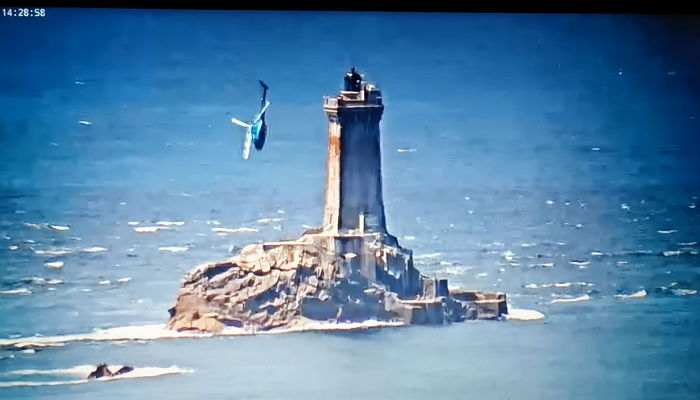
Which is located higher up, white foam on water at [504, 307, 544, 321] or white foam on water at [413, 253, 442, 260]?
white foam on water at [413, 253, 442, 260]

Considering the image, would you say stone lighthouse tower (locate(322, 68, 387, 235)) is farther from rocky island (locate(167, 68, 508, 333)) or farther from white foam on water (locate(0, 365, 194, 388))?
white foam on water (locate(0, 365, 194, 388))

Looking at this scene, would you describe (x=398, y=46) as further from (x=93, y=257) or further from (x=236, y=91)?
(x=93, y=257)

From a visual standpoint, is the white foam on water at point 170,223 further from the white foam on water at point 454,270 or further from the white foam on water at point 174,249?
the white foam on water at point 454,270

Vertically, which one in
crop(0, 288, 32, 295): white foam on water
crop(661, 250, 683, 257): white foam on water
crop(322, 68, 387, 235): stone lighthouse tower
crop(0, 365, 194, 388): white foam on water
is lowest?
crop(0, 365, 194, 388): white foam on water

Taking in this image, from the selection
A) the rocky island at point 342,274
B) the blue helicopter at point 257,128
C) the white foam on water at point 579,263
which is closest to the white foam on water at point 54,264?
the rocky island at point 342,274

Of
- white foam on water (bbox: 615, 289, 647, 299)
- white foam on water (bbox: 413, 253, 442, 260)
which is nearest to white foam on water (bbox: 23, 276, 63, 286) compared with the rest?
white foam on water (bbox: 413, 253, 442, 260)

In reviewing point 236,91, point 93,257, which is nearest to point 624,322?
point 236,91

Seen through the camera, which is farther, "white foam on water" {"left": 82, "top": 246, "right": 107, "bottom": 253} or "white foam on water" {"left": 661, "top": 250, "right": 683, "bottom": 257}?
"white foam on water" {"left": 661, "top": 250, "right": 683, "bottom": 257}
